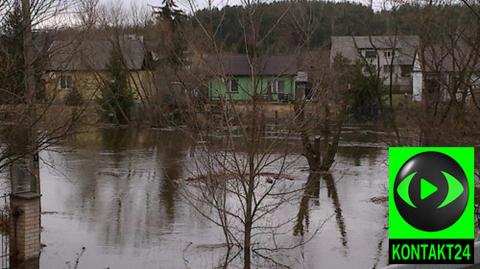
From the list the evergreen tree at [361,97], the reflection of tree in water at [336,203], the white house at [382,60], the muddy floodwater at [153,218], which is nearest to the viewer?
the muddy floodwater at [153,218]

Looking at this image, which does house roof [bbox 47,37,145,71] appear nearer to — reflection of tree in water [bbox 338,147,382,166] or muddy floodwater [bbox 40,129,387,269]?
muddy floodwater [bbox 40,129,387,269]

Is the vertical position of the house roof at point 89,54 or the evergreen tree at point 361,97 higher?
the house roof at point 89,54

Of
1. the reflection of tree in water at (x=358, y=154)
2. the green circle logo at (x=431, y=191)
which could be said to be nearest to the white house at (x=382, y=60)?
the reflection of tree in water at (x=358, y=154)

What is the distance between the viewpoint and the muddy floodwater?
1078 centimetres

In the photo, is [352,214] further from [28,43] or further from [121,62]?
[121,62]

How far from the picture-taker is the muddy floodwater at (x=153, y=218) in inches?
424

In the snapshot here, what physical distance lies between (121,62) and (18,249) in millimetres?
31006

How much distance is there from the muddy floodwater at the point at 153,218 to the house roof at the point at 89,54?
177cm

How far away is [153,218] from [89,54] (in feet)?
18.4

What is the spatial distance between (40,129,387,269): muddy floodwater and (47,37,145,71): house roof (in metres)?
1.77

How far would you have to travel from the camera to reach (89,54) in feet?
55.2

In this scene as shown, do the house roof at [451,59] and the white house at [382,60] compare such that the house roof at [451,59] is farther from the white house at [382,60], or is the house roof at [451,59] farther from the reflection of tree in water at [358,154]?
the reflection of tree in water at [358,154]

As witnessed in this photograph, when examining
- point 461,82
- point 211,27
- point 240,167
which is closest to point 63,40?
point 211,27

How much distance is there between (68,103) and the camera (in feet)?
40.0
